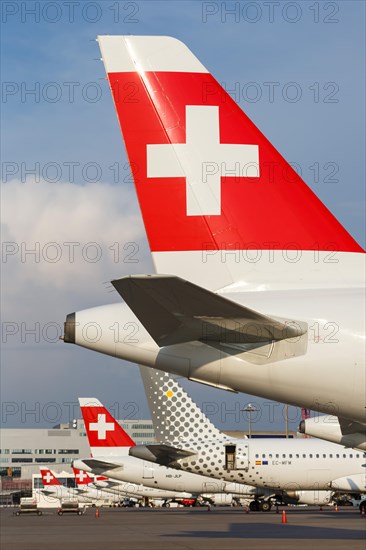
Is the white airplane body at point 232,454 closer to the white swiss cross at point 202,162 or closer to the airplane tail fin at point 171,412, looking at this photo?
the airplane tail fin at point 171,412

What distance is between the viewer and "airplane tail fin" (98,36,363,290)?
436 inches

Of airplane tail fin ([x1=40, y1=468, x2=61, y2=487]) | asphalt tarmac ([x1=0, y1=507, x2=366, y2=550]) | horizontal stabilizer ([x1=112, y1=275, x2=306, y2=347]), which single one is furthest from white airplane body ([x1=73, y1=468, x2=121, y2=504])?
horizontal stabilizer ([x1=112, y1=275, x2=306, y2=347])

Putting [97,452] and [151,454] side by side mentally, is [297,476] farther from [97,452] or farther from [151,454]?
[97,452]

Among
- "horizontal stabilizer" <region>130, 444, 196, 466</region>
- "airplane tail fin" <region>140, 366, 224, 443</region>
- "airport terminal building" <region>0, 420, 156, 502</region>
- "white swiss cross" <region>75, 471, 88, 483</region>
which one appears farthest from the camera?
"airport terminal building" <region>0, 420, 156, 502</region>

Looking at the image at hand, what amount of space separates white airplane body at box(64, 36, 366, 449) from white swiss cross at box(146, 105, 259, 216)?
13 millimetres

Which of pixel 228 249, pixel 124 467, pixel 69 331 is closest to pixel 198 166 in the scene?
pixel 228 249

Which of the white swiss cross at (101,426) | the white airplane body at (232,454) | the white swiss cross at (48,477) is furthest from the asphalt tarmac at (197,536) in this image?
the white swiss cross at (48,477)

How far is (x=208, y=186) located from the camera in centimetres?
1124

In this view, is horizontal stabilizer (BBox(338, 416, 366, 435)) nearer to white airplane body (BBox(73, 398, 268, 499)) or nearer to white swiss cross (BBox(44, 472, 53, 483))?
white airplane body (BBox(73, 398, 268, 499))

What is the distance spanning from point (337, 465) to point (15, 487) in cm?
9280

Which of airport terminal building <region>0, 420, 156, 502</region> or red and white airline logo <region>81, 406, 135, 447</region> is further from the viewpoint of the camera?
airport terminal building <region>0, 420, 156, 502</region>

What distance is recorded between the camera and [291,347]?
9883 mm

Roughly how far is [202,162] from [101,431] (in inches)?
1805

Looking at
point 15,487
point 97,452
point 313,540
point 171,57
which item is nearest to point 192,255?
point 171,57
